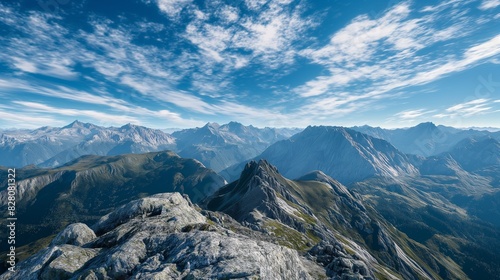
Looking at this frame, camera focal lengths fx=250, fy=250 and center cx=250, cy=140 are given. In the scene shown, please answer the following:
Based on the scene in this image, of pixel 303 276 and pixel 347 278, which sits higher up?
pixel 303 276

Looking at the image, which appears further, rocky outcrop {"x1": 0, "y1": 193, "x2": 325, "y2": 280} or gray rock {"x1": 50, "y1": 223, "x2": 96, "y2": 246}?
gray rock {"x1": 50, "y1": 223, "x2": 96, "y2": 246}

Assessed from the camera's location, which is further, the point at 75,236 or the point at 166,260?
the point at 75,236

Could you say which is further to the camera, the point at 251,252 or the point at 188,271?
the point at 251,252

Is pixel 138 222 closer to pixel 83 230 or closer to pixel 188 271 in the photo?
pixel 83 230

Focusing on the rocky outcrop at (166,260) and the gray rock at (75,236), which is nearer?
the rocky outcrop at (166,260)

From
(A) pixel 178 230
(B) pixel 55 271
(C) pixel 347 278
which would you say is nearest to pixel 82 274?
(B) pixel 55 271

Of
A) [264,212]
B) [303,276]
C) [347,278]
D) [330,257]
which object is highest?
[303,276]

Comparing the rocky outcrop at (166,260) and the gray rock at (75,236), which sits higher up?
the rocky outcrop at (166,260)

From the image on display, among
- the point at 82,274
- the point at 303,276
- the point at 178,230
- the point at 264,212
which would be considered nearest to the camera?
the point at 82,274

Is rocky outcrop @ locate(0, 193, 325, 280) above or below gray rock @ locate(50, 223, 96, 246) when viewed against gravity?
above

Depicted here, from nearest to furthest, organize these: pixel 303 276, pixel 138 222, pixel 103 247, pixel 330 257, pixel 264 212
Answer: pixel 303 276, pixel 103 247, pixel 138 222, pixel 330 257, pixel 264 212

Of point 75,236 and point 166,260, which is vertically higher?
point 166,260
